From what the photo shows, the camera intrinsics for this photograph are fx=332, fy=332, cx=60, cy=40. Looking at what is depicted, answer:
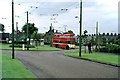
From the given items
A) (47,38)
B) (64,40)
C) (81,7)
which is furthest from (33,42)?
(81,7)

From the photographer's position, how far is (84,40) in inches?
2183

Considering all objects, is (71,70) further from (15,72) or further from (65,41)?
(65,41)

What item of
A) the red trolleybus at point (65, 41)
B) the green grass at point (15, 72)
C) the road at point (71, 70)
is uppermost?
the red trolleybus at point (65, 41)

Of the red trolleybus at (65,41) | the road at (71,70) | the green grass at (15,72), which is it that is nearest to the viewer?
the green grass at (15,72)

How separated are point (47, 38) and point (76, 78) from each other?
136 meters

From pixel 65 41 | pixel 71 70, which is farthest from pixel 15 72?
pixel 65 41

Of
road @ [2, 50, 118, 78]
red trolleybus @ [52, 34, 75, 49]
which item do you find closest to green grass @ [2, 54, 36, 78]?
road @ [2, 50, 118, 78]

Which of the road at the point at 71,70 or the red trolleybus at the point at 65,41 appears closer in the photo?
the road at the point at 71,70

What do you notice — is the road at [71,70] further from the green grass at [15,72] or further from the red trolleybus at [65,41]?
the red trolleybus at [65,41]

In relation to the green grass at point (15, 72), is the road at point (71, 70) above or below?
below

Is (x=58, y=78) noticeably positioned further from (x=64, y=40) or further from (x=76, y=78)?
(x=64, y=40)

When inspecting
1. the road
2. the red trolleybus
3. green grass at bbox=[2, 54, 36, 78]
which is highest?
the red trolleybus

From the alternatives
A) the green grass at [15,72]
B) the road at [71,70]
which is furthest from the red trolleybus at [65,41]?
the green grass at [15,72]

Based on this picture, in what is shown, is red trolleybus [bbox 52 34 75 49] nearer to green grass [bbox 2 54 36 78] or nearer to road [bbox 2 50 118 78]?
road [bbox 2 50 118 78]
